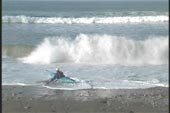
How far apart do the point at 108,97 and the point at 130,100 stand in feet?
1.84

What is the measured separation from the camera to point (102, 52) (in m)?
21.1

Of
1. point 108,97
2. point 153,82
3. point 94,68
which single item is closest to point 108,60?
point 94,68

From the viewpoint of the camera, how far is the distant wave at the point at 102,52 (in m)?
19.4

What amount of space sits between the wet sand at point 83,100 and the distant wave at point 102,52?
6.22 meters

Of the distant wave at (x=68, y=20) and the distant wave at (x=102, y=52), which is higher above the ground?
the distant wave at (x=68, y=20)

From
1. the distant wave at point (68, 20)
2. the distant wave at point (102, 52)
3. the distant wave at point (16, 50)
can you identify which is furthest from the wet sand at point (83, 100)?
the distant wave at point (68, 20)

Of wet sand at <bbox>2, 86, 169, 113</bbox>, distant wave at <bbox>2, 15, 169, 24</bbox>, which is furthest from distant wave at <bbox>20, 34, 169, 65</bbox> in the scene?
distant wave at <bbox>2, 15, 169, 24</bbox>

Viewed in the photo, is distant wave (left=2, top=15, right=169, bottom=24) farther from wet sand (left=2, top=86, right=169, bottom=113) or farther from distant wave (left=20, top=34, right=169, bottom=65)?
wet sand (left=2, top=86, right=169, bottom=113)

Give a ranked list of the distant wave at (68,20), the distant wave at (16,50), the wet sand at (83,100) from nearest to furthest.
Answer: the wet sand at (83,100), the distant wave at (16,50), the distant wave at (68,20)

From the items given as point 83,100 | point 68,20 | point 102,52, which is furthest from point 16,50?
point 68,20

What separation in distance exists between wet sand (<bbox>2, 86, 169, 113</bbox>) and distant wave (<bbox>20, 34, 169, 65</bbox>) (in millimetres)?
6222

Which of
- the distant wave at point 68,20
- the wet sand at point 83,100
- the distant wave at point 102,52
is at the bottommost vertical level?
the wet sand at point 83,100

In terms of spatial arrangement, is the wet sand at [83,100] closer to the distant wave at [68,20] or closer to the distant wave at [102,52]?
the distant wave at [102,52]

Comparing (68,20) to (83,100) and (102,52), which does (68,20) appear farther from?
(83,100)
